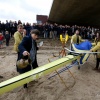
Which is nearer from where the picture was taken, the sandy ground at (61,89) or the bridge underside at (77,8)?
the sandy ground at (61,89)

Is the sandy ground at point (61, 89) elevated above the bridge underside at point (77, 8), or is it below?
below

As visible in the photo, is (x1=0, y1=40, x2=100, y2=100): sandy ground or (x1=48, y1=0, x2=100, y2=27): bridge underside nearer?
(x1=0, y1=40, x2=100, y2=100): sandy ground

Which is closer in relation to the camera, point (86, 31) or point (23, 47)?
point (23, 47)

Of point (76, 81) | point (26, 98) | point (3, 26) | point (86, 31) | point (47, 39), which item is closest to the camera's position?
point (26, 98)

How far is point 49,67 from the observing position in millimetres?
4043

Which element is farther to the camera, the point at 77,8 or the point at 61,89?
the point at 77,8

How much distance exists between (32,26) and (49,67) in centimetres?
1328

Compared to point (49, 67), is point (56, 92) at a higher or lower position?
lower

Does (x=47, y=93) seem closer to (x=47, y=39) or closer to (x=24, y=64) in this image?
(x=24, y=64)

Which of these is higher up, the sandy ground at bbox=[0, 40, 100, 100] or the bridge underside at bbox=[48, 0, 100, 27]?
the bridge underside at bbox=[48, 0, 100, 27]

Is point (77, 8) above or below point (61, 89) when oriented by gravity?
above

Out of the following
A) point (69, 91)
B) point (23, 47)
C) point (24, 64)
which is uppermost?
point (23, 47)

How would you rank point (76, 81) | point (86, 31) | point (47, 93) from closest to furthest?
point (47, 93), point (76, 81), point (86, 31)

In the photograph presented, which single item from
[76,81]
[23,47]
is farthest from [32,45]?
[76,81]
